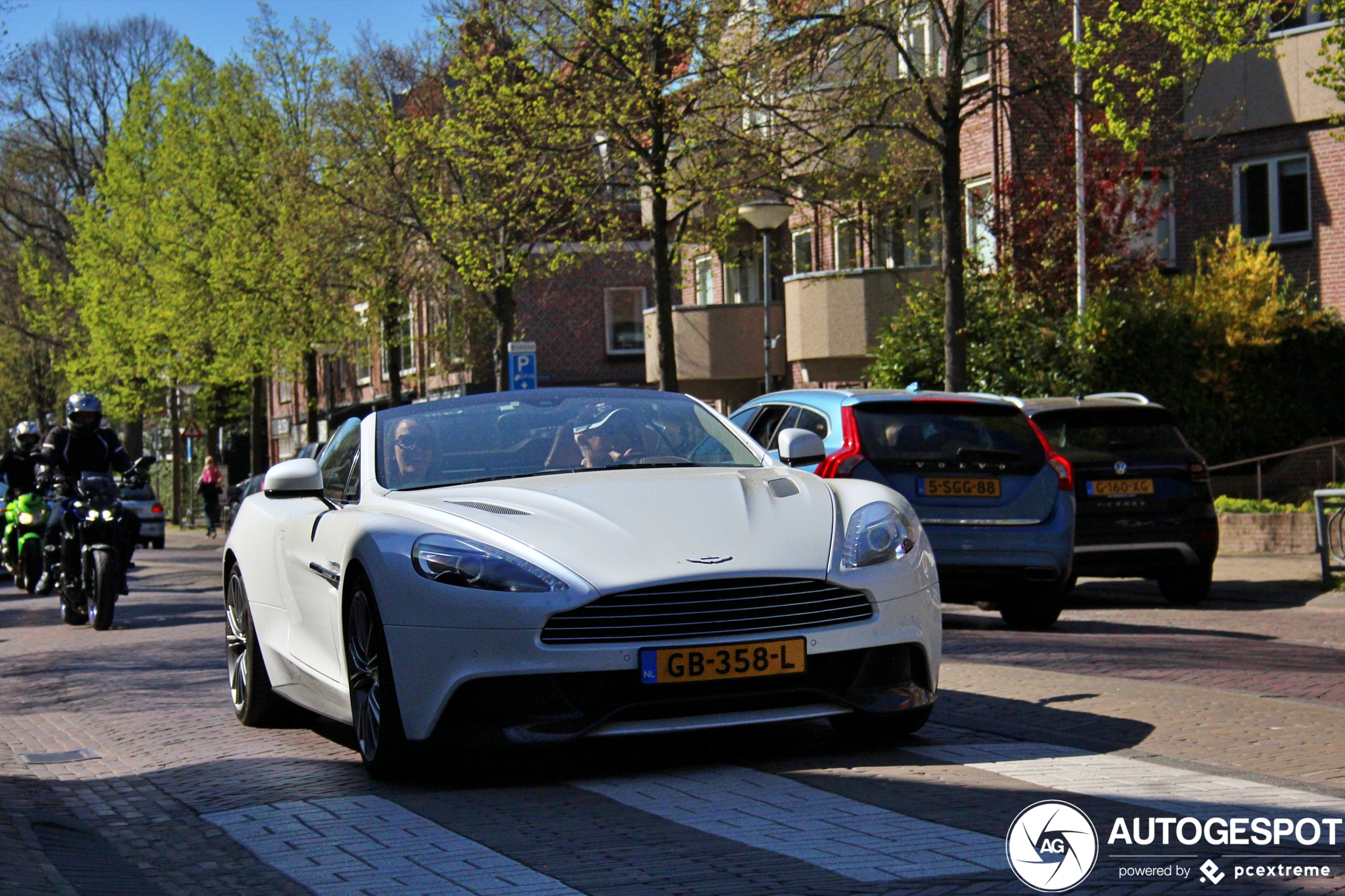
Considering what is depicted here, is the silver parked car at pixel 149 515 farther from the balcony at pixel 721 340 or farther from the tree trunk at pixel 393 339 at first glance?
the balcony at pixel 721 340

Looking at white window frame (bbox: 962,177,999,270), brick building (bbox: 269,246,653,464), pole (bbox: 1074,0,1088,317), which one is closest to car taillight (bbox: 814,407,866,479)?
pole (bbox: 1074,0,1088,317)

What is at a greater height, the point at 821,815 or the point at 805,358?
the point at 805,358

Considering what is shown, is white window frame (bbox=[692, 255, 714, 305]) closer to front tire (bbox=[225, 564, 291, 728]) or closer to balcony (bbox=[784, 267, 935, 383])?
balcony (bbox=[784, 267, 935, 383])

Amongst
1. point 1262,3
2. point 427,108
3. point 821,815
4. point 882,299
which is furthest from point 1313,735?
point 427,108

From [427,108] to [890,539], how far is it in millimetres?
31079

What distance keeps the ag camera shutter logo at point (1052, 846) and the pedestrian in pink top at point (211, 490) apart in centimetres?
3833

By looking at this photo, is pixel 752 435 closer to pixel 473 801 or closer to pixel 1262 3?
pixel 1262 3

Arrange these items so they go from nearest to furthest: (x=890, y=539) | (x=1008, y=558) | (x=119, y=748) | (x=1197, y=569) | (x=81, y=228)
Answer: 1. (x=890, y=539)
2. (x=119, y=748)
3. (x=1008, y=558)
4. (x=1197, y=569)
5. (x=81, y=228)

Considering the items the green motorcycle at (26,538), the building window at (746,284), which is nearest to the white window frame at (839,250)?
the building window at (746,284)

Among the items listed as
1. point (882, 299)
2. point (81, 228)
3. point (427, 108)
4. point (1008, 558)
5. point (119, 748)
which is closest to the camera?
point (119, 748)

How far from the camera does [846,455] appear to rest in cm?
1153

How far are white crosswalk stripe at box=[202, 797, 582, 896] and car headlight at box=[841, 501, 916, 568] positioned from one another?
69.9 inches

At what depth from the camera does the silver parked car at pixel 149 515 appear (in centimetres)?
3403

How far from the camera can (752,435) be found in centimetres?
1329
